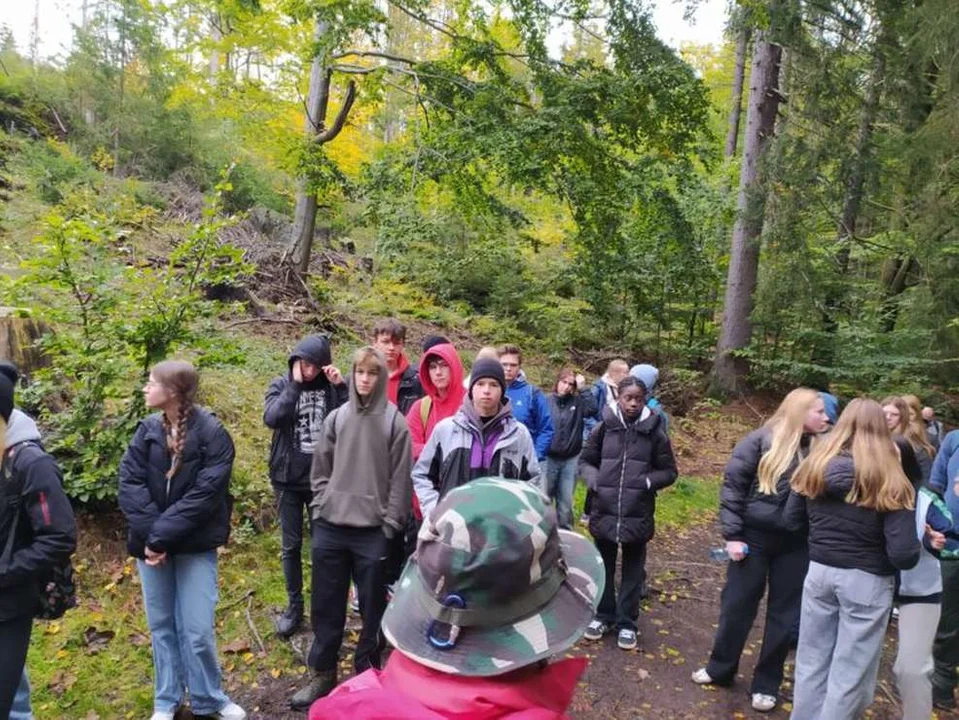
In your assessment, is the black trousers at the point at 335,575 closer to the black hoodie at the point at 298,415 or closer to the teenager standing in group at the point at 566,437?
the black hoodie at the point at 298,415

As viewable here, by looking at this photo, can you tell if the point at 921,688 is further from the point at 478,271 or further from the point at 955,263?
the point at 478,271

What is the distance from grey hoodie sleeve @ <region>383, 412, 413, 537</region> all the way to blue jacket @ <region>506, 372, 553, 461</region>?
1.84 metres

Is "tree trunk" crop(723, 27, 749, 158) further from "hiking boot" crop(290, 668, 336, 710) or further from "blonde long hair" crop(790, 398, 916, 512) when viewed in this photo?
"hiking boot" crop(290, 668, 336, 710)

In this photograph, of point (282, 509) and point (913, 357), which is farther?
point (913, 357)

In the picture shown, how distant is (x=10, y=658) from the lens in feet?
9.09

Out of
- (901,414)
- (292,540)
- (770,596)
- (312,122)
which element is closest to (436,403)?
(292,540)

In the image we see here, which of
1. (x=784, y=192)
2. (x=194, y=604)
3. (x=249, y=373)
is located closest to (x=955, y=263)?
(x=784, y=192)

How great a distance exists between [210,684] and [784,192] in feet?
41.1

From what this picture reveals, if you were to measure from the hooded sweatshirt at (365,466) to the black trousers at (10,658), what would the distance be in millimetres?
1464

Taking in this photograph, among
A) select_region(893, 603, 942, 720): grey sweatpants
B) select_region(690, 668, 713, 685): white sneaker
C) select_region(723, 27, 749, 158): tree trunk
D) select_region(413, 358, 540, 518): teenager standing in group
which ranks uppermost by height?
select_region(723, 27, 749, 158): tree trunk

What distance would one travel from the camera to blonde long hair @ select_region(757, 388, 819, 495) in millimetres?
3816

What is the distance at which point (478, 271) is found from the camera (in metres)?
15.3

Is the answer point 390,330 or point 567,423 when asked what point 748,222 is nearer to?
point 567,423

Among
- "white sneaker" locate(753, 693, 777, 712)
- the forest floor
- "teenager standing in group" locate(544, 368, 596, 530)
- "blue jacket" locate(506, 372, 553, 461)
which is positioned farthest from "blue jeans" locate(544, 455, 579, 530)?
"white sneaker" locate(753, 693, 777, 712)
